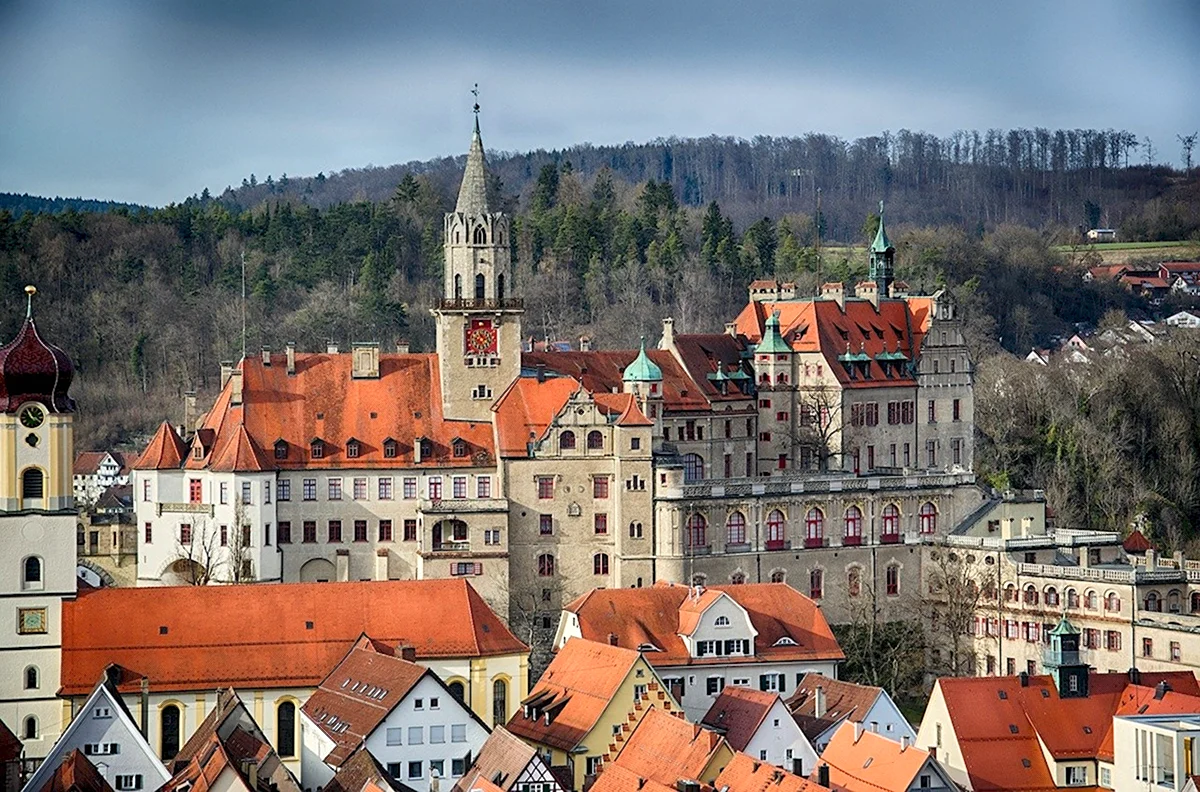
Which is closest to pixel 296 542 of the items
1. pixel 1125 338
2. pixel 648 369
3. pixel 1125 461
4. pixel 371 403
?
pixel 371 403

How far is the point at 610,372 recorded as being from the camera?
106750 mm

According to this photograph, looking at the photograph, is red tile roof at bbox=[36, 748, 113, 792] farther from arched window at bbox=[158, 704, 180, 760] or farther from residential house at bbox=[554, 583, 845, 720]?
residential house at bbox=[554, 583, 845, 720]

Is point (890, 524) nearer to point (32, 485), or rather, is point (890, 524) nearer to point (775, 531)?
point (775, 531)

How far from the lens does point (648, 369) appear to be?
10362 cm

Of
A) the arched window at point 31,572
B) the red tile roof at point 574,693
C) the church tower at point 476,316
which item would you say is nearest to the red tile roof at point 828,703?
the red tile roof at point 574,693

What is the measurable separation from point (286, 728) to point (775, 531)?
2528 centimetres

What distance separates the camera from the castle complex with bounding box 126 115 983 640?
9850 cm

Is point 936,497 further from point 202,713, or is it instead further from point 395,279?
point 395,279

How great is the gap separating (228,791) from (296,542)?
100 ft

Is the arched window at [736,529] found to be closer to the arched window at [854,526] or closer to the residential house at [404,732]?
the arched window at [854,526]

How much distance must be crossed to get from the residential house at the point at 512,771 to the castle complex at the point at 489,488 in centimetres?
2258

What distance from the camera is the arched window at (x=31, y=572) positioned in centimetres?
8181

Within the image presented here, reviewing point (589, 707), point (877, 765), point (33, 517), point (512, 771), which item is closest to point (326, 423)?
point (33, 517)

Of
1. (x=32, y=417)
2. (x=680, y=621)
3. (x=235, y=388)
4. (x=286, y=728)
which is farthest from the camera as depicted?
(x=235, y=388)
